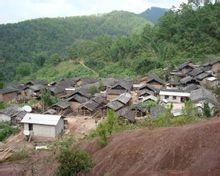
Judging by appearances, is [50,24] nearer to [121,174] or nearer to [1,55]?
[1,55]

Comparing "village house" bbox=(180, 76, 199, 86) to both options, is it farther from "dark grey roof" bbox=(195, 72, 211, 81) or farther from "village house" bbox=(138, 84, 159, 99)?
"village house" bbox=(138, 84, 159, 99)

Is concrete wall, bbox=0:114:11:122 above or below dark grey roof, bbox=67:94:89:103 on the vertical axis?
below

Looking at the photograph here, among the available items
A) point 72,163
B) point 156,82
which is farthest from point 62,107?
point 72,163

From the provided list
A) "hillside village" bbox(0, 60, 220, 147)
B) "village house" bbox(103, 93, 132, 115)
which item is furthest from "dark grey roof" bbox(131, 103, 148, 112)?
"village house" bbox(103, 93, 132, 115)

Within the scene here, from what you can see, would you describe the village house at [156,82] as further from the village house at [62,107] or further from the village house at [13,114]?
the village house at [13,114]

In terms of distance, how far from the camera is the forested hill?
106m

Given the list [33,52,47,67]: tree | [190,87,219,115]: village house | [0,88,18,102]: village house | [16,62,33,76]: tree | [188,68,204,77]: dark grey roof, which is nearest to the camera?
[190,87,219,115]: village house

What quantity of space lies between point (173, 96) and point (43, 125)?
46.9ft

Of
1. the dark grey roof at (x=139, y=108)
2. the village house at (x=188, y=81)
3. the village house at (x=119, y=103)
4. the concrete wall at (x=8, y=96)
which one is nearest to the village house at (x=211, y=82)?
the village house at (x=188, y=81)

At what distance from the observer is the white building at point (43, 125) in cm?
3631

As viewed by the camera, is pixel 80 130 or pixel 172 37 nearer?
pixel 80 130

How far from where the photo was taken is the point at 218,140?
18.1 m

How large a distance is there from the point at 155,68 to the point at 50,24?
7499 centimetres

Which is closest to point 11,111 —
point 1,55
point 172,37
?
point 172,37
